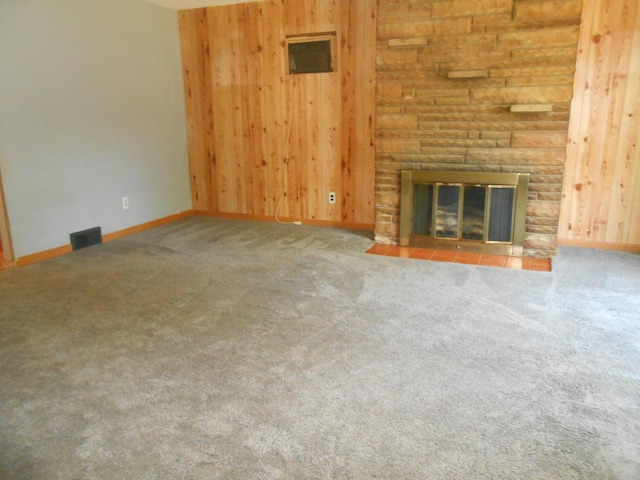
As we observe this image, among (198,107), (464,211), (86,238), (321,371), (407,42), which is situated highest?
(407,42)

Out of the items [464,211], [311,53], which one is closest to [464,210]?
[464,211]

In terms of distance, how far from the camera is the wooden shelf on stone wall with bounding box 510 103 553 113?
3.70 metres

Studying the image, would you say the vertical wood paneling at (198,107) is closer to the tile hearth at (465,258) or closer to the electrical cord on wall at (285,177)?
the electrical cord on wall at (285,177)

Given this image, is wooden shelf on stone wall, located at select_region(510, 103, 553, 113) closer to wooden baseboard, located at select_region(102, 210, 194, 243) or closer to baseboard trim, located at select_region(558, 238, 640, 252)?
baseboard trim, located at select_region(558, 238, 640, 252)

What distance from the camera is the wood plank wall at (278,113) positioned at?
4785 millimetres

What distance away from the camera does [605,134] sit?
4.05 m

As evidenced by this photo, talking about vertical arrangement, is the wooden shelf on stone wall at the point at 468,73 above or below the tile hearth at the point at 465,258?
above

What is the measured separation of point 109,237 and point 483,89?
3698mm

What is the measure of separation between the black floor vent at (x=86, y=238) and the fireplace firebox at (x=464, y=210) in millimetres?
2870

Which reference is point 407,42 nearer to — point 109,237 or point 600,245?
point 600,245

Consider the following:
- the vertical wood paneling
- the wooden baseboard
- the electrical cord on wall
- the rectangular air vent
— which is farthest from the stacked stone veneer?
the wooden baseboard

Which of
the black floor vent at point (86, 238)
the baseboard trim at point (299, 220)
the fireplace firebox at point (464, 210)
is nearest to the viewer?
the fireplace firebox at point (464, 210)

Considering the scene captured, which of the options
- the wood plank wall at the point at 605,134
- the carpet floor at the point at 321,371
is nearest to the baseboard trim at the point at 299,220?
the carpet floor at the point at 321,371

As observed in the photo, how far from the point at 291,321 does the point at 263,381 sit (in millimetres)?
658
